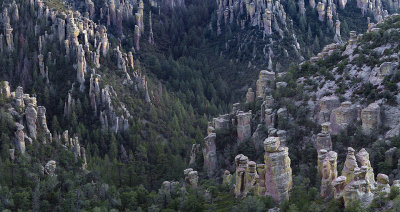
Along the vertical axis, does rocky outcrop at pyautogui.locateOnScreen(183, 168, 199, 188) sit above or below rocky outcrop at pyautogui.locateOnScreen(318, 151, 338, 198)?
below

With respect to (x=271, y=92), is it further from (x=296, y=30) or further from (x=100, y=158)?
(x=296, y=30)

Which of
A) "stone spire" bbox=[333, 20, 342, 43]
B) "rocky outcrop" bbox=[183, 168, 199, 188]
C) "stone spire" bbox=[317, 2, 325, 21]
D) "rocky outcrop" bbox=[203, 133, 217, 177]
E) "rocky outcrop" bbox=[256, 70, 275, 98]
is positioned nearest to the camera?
"rocky outcrop" bbox=[183, 168, 199, 188]

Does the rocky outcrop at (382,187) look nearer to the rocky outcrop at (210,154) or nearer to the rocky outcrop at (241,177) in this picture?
the rocky outcrop at (241,177)

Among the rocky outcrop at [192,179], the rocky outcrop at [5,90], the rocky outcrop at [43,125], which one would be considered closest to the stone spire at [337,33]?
the rocky outcrop at [43,125]

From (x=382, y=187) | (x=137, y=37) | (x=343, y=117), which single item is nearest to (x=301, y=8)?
(x=137, y=37)

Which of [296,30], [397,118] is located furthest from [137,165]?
A: [296,30]

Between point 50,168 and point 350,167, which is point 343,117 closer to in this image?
point 350,167

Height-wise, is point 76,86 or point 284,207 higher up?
point 76,86

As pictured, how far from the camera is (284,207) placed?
Answer: 233 ft

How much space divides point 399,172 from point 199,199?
22324 millimetres

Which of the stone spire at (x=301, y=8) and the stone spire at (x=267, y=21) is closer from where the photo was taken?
the stone spire at (x=267, y=21)

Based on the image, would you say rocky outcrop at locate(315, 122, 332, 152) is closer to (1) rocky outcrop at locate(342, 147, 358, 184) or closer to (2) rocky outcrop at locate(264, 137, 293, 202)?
(2) rocky outcrop at locate(264, 137, 293, 202)

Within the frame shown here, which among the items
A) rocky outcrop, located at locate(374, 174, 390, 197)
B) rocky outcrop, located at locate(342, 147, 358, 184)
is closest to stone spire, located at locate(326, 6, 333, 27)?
rocky outcrop, located at locate(342, 147, 358, 184)

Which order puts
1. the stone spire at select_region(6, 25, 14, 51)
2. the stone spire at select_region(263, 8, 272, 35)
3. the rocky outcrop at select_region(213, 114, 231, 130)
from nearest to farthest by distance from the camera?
the rocky outcrop at select_region(213, 114, 231, 130), the stone spire at select_region(6, 25, 14, 51), the stone spire at select_region(263, 8, 272, 35)
